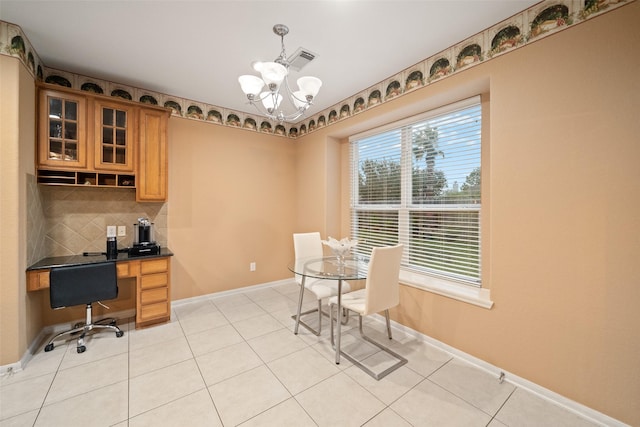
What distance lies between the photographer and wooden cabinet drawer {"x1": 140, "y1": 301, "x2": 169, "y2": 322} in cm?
276

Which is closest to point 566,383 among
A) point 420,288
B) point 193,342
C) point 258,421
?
point 420,288

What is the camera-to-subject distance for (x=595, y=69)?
1.60 meters

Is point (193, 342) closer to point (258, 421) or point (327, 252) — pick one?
point (258, 421)

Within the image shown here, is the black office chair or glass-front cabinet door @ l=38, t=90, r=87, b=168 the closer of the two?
the black office chair

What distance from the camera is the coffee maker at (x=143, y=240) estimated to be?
9.24 ft

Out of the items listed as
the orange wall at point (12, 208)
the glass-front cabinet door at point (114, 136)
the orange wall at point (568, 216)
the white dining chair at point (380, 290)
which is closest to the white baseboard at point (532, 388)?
the orange wall at point (568, 216)

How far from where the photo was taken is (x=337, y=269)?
8.25 feet

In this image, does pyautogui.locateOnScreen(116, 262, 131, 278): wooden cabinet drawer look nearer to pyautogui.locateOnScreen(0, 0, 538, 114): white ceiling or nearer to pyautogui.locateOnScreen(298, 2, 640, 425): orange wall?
pyautogui.locateOnScreen(0, 0, 538, 114): white ceiling

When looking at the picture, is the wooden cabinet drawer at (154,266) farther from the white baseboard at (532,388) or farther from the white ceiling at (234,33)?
the white baseboard at (532,388)

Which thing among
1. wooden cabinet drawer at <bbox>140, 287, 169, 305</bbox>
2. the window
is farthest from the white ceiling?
wooden cabinet drawer at <bbox>140, 287, 169, 305</bbox>

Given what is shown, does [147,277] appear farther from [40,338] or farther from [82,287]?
[40,338]

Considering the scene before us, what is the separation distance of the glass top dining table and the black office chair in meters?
1.80

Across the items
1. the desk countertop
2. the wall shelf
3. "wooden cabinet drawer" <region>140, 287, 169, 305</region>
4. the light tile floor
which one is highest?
the wall shelf

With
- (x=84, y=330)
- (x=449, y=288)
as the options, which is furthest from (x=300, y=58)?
(x=84, y=330)
